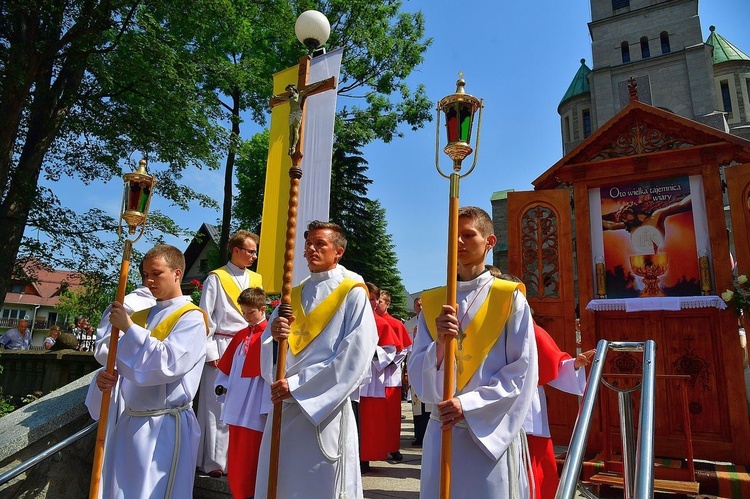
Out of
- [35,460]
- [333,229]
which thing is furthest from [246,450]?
[333,229]

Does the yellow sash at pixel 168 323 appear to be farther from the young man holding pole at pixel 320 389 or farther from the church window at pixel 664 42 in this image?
the church window at pixel 664 42

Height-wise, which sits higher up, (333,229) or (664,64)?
(664,64)

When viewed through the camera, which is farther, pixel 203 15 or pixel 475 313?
pixel 203 15

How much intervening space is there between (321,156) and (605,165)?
3.98m


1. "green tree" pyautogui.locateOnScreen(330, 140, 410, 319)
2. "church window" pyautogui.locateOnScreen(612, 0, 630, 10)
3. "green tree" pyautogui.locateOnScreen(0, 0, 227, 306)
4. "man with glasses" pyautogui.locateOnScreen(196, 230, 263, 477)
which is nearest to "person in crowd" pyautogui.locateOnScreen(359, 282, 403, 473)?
"man with glasses" pyautogui.locateOnScreen(196, 230, 263, 477)

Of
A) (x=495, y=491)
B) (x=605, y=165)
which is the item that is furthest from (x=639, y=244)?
(x=495, y=491)

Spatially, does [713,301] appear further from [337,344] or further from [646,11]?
[646,11]

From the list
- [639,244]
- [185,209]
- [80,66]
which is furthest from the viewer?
[185,209]

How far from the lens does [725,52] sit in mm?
35688

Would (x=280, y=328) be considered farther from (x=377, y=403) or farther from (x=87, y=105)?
(x=87, y=105)

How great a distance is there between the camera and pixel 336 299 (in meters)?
3.52

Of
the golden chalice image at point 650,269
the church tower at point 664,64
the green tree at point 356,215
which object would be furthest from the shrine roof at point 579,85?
the golden chalice image at point 650,269

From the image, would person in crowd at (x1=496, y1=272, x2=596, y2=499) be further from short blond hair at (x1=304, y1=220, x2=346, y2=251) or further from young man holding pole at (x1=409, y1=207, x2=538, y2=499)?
short blond hair at (x1=304, y1=220, x2=346, y2=251)

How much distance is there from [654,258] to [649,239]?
0.26 meters
